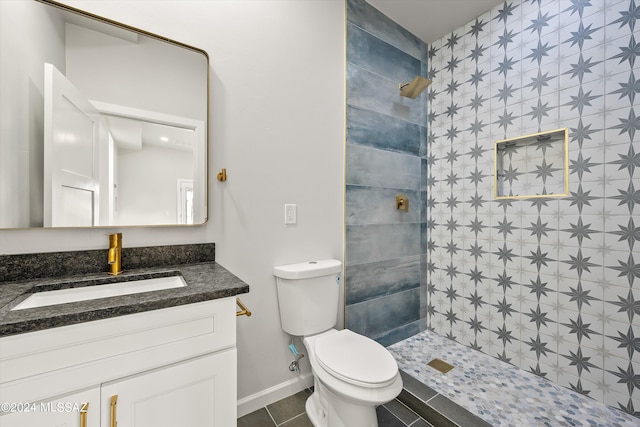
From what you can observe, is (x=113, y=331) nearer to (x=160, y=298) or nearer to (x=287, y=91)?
(x=160, y=298)

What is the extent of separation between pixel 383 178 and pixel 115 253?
164 centimetres

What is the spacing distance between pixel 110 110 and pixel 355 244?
1493 mm

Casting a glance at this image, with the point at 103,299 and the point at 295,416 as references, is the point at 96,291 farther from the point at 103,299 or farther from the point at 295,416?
the point at 295,416

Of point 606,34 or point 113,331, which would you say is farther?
point 606,34

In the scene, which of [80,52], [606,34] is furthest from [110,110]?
[606,34]

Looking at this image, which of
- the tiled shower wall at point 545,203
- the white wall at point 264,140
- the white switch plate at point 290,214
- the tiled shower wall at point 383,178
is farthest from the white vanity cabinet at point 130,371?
the tiled shower wall at point 545,203

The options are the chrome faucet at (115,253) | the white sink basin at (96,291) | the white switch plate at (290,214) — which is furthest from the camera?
the white switch plate at (290,214)

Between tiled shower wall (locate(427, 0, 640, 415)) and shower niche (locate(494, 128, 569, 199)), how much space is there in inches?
1.5

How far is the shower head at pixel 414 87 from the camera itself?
6.30ft

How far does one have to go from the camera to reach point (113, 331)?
0.75 meters

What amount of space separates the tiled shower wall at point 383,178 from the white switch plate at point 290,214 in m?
0.41

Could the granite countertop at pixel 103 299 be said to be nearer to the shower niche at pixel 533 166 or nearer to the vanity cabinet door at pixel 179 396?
the vanity cabinet door at pixel 179 396

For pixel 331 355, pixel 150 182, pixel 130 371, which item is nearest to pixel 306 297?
pixel 331 355

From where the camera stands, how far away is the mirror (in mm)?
956
